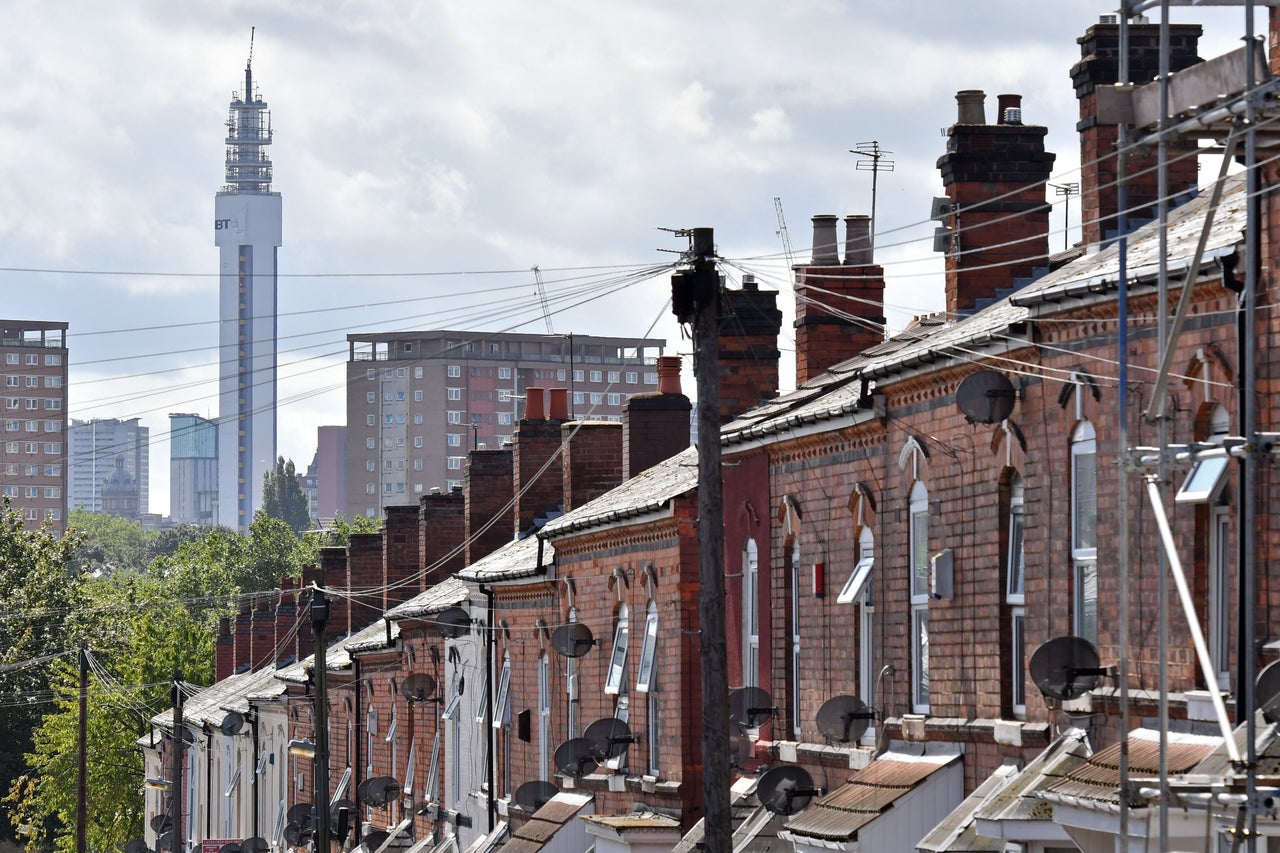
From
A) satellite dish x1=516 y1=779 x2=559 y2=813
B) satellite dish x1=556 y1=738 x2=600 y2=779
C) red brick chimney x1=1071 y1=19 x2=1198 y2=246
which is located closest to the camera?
red brick chimney x1=1071 y1=19 x2=1198 y2=246

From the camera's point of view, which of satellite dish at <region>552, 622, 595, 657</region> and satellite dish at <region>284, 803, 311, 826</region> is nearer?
satellite dish at <region>552, 622, 595, 657</region>

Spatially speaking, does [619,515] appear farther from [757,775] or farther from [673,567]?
[757,775]

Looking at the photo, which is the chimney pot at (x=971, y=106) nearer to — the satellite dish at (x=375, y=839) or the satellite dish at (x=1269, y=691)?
the satellite dish at (x=1269, y=691)

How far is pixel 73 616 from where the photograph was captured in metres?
95.2

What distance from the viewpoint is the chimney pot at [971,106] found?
24.5 metres

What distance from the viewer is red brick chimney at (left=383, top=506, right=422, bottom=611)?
172 feet

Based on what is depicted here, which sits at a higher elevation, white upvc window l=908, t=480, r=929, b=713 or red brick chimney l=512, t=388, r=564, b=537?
red brick chimney l=512, t=388, r=564, b=537

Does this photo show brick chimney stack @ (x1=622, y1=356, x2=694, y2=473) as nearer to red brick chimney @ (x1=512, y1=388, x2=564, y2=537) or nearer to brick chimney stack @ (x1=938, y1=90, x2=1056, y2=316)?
red brick chimney @ (x1=512, y1=388, x2=564, y2=537)

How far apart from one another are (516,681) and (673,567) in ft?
30.7

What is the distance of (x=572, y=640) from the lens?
1220 inches

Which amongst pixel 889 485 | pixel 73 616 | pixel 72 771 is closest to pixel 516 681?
pixel 889 485

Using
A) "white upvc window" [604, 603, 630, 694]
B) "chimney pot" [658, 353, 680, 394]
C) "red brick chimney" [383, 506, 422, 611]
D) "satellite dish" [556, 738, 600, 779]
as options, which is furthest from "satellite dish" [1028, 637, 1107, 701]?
"red brick chimney" [383, 506, 422, 611]

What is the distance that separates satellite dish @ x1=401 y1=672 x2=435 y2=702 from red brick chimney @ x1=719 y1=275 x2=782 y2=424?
12303 millimetres

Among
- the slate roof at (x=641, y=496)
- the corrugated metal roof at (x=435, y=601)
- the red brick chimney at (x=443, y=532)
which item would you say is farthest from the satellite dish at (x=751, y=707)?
the red brick chimney at (x=443, y=532)
